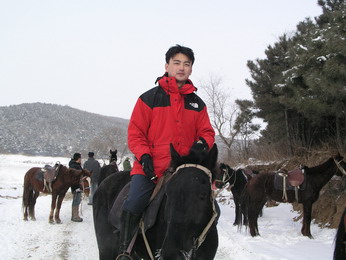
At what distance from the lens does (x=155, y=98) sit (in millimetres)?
3326

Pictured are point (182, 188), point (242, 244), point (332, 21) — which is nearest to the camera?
point (182, 188)

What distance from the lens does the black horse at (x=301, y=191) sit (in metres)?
8.72

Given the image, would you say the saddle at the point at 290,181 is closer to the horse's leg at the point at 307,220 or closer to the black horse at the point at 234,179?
the horse's leg at the point at 307,220

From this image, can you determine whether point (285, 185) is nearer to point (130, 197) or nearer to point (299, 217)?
point (299, 217)

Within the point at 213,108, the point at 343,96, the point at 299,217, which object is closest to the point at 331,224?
the point at 299,217

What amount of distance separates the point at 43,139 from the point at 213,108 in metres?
103

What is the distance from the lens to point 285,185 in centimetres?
921

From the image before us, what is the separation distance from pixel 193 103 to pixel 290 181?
6766mm

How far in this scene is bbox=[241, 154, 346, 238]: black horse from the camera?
8.72 metres

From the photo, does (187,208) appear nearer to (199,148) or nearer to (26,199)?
(199,148)

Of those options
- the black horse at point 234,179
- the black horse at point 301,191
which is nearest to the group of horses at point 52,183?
the black horse at point 234,179

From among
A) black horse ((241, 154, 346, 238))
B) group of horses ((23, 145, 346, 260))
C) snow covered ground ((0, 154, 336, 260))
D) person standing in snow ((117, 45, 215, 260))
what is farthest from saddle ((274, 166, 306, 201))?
person standing in snow ((117, 45, 215, 260))

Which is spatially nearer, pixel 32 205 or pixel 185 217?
pixel 185 217

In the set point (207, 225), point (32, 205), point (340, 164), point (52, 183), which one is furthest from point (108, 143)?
point (207, 225)
